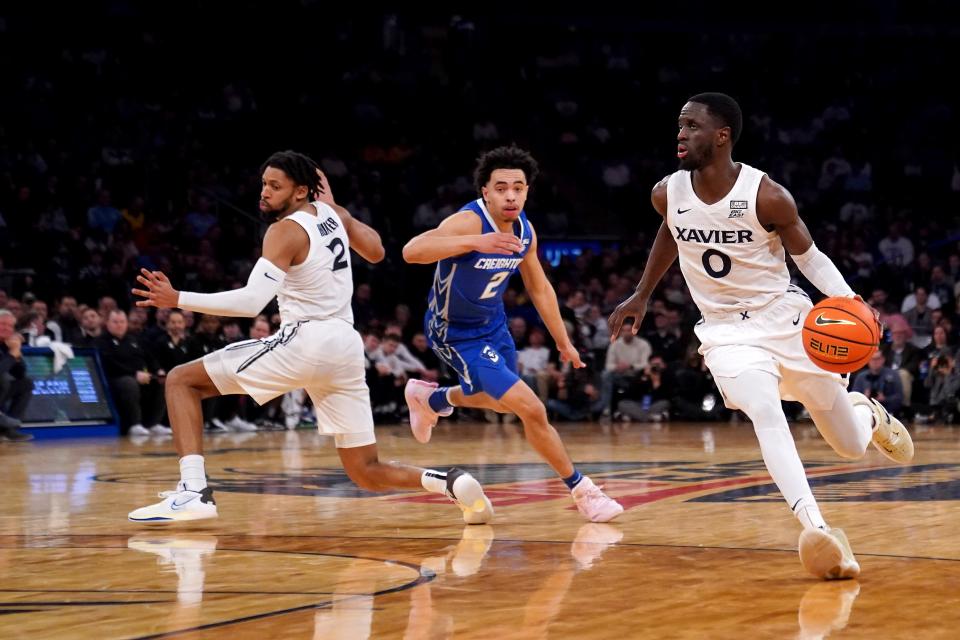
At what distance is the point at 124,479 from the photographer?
29.2 feet

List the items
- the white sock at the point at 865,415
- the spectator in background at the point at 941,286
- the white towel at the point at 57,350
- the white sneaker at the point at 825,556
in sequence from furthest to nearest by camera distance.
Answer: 1. the spectator in background at the point at 941,286
2. the white towel at the point at 57,350
3. the white sock at the point at 865,415
4. the white sneaker at the point at 825,556

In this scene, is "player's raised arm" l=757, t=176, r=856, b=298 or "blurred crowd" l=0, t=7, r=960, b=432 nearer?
"player's raised arm" l=757, t=176, r=856, b=298

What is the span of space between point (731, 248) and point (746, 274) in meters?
0.12

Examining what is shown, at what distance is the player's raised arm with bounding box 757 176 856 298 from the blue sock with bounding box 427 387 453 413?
2.71 meters

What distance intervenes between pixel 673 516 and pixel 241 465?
4.45 m

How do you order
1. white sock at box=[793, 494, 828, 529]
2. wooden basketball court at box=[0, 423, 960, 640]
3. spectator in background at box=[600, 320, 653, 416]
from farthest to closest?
1. spectator in background at box=[600, 320, 653, 416]
2. white sock at box=[793, 494, 828, 529]
3. wooden basketball court at box=[0, 423, 960, 640]

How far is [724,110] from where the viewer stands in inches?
219

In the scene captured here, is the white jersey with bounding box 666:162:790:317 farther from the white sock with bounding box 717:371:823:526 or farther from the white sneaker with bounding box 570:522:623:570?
the white sneaker with bounding box 570:522:623:570

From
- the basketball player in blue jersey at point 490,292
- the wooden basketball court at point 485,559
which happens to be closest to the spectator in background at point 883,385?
the wooden basketball court at point 485,559

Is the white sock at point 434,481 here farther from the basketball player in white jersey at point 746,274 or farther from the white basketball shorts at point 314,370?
the basketball player in white jersey at point 746,274

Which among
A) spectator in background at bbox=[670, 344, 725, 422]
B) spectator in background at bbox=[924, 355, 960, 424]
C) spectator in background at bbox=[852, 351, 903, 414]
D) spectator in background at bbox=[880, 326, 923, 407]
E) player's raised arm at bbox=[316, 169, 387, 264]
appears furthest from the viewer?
spectator in background at bbox=[670, 344, 725, 422]

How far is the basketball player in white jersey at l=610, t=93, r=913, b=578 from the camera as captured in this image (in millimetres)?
5363

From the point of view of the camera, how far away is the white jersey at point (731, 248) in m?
5.43

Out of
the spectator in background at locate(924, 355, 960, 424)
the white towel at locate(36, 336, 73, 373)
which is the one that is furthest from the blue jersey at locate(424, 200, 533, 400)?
the spectator in background at locate(924, 355, 960, 424)
